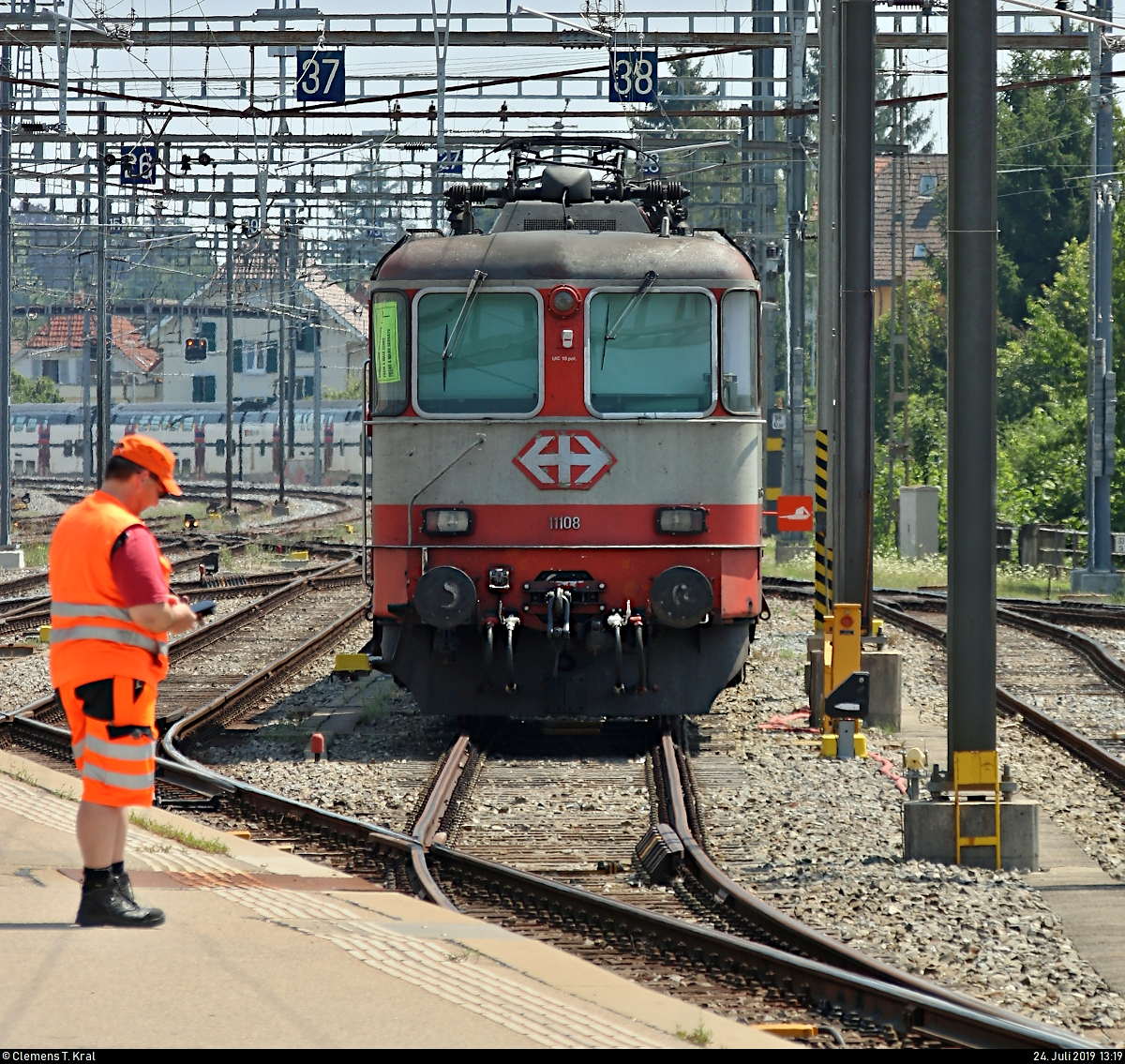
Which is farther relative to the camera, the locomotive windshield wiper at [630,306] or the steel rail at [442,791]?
the locomotive windshield wiper at [630,306]

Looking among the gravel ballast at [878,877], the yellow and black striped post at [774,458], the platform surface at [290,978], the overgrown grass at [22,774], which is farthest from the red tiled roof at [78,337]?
the platform surface at [290,978]

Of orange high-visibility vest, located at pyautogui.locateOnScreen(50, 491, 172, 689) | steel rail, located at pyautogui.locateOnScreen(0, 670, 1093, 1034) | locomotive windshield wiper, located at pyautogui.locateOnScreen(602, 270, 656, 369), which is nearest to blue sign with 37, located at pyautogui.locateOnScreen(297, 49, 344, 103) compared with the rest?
locomotive windshield wiper, located at pyautogui.locateOnScreen(602, 270, 656, 369)

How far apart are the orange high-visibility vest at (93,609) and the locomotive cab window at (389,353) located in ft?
19.7

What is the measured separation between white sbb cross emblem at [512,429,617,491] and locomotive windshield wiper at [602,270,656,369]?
572 millimetres

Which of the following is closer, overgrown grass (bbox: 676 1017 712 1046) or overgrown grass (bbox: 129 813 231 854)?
overgrown grass (bbox: 676 1017 712 1046)

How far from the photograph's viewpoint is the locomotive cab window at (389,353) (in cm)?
1195

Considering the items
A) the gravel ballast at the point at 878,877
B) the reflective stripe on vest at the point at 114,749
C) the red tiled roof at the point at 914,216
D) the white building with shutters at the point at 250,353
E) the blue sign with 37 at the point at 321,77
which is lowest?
the gravel ballast at the point at 878,877

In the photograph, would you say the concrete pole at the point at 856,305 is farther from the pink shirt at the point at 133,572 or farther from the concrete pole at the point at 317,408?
the concrete pole at the point at 317,408

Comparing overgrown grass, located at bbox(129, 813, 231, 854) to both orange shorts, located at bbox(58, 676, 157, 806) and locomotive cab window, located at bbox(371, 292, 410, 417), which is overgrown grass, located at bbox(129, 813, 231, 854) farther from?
locomotive cab window, located at bbox(371, 292, 410, 417)

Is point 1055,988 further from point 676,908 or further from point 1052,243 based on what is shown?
point 1052,243

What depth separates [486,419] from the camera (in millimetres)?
11828

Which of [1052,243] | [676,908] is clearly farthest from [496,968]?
[1052,243]

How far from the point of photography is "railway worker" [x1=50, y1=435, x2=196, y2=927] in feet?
19.5

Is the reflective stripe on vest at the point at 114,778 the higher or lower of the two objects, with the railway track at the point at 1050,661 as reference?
higher
